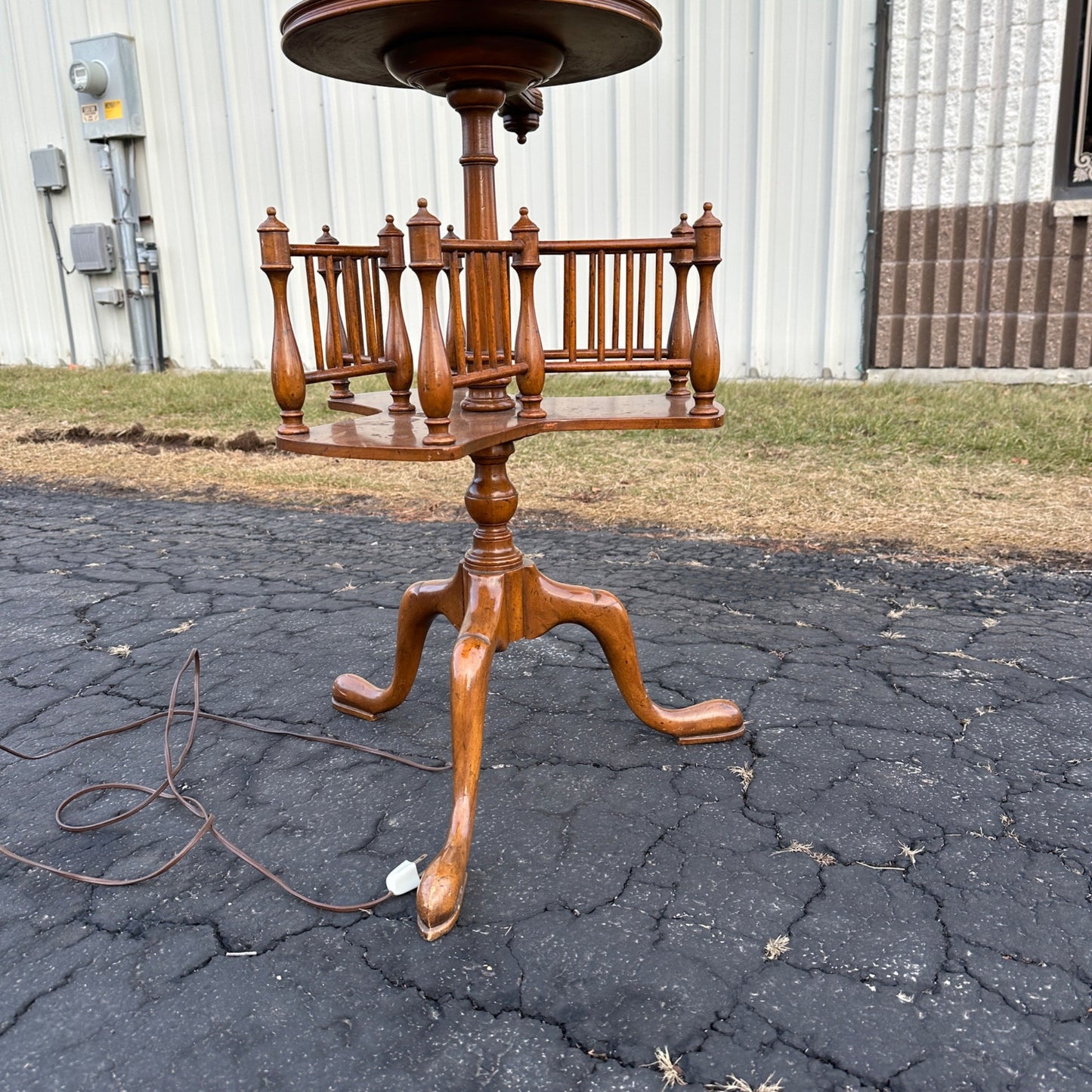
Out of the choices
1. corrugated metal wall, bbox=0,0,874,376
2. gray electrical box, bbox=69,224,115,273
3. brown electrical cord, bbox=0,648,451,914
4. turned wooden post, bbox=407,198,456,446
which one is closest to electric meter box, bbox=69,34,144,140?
corrugated metal wall, bbox=0,0,874,376

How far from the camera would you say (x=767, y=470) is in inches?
173

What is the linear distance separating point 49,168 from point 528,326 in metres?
7.69

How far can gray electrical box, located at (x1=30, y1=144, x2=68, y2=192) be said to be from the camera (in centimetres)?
764

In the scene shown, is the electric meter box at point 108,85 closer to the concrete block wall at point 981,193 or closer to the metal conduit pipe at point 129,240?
the metal conduit pipe at point 129,240

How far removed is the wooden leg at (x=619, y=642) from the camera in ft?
6.45

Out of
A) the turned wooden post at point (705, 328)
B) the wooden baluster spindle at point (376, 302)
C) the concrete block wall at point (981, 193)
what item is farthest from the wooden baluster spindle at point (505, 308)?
the concrete block wall at point (981, 193)

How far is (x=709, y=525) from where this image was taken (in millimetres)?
3740

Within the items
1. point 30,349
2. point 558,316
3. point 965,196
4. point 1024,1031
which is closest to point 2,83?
point 30,349

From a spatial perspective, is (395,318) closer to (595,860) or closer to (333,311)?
(333,311)

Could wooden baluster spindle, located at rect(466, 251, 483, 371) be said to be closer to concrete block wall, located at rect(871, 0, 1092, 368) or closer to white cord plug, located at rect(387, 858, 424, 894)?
white cord plug, located at rect(387, 858, 424, 894)

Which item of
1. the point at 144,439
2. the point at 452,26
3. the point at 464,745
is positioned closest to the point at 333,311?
the point at 452,26

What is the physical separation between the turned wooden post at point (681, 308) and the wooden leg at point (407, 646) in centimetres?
62

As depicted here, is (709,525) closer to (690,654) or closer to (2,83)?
(690,654)

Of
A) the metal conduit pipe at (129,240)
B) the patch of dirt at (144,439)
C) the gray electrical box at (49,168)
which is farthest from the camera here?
the gray electrical box at (49,168)
